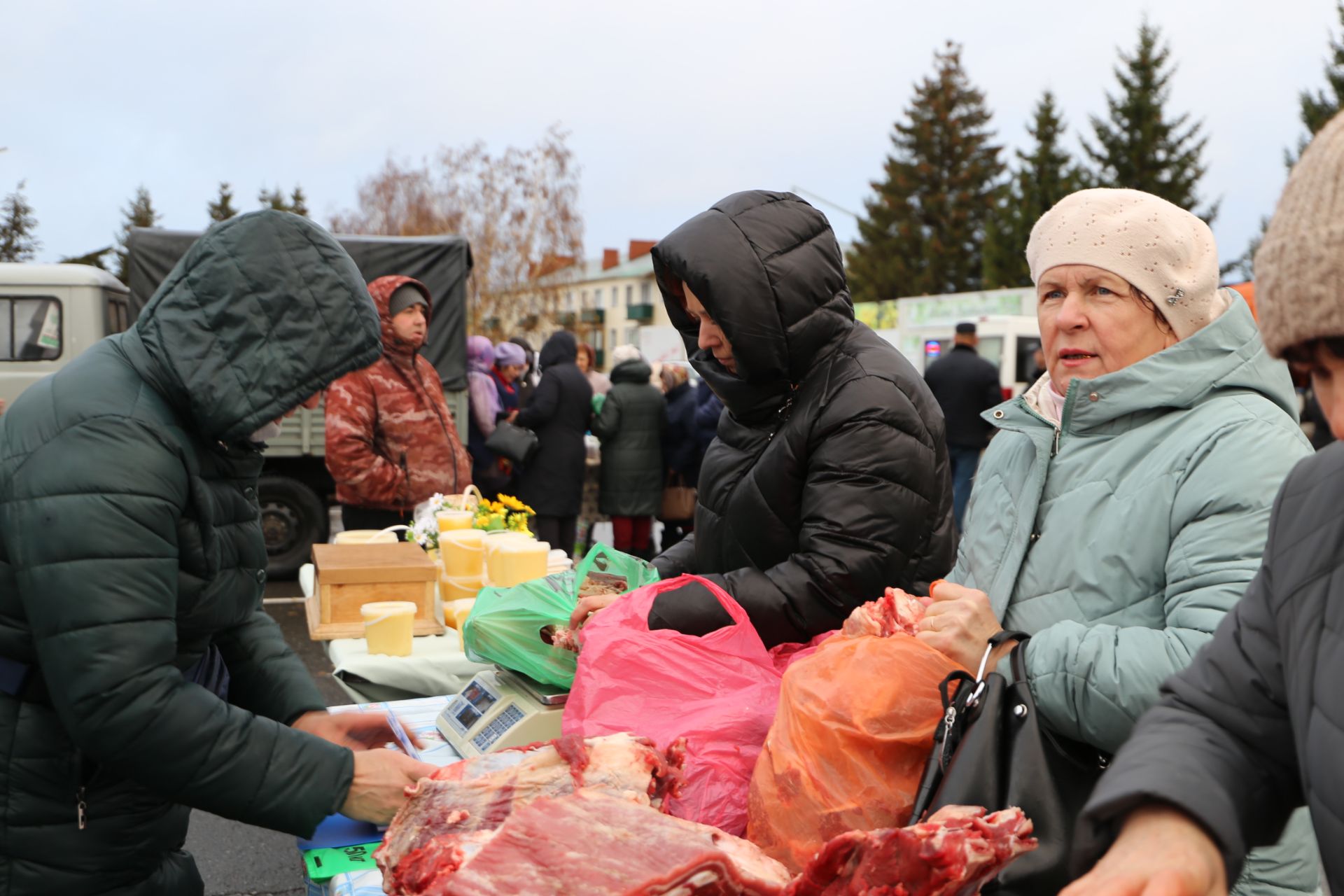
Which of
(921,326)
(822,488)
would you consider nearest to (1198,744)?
(822,488)

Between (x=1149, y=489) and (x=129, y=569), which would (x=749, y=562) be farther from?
(x=129, y=569)

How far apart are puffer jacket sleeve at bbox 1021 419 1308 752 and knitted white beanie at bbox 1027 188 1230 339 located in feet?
0.88

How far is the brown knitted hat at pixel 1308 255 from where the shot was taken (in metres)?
0.86

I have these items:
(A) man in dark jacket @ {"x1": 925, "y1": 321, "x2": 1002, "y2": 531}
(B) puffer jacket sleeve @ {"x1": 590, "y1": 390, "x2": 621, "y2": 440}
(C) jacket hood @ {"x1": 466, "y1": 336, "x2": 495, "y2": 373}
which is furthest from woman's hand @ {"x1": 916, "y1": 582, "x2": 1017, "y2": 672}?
(A) man in dark jacket @ {"x1": 925, "y1": 321, "x2": 1002, "y2": 531}

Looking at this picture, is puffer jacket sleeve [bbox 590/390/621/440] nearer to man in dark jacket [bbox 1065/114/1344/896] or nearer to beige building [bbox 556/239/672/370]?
man in dark jacket [bbox 1065/114/1344/896]

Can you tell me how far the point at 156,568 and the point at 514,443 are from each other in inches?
Result: 263

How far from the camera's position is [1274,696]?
3.58ft

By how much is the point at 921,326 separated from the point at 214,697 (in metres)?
24.0

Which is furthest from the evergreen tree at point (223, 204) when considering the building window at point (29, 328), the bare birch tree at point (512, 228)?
the building window at point (29, 328)

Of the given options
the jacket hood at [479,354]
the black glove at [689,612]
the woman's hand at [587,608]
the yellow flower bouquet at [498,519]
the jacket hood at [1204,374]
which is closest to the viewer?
the jacket hood at [1204,374]

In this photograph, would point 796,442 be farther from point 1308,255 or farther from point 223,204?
point 223,204

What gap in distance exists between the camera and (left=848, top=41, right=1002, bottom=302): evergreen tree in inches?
1671

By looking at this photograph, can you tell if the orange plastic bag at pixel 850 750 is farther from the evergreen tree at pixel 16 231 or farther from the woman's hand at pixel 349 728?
the evergreen tree at pixel 16 231

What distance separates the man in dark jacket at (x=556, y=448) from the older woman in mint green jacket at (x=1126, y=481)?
259 inches
